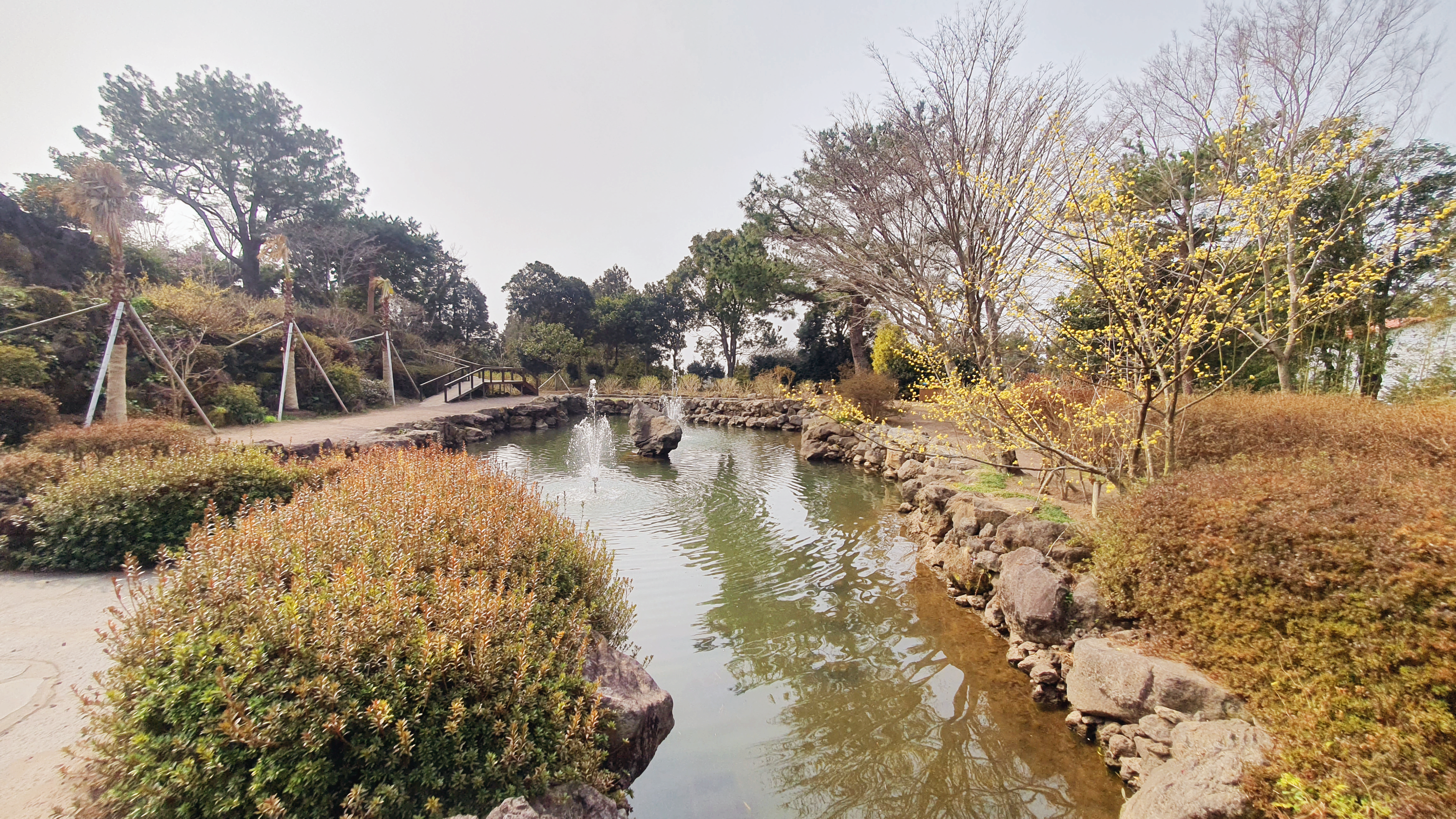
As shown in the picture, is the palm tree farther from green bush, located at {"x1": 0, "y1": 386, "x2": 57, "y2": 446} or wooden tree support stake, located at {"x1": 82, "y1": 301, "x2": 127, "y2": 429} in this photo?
green bush, located at {"x1": 0, "y1": 386, "x2": 57, "y2": 446}

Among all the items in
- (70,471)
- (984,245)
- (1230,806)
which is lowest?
(1230,806)

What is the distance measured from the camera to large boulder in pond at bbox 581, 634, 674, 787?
9.66 feet

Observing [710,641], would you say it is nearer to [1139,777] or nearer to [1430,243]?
[1139,777]

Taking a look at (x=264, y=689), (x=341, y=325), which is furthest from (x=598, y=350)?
(x=264, y=689)

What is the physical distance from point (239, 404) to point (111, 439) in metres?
6.53

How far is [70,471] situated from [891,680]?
26.3 ft

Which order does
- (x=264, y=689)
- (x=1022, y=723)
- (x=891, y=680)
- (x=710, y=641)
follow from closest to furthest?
(x=264, y=689), (x=1022, y=723), (x=891, y=680), (x=710, y=641)

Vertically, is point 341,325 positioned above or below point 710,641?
above

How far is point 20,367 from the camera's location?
8.66 metres

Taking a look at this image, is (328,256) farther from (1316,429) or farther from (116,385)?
(1316,429)

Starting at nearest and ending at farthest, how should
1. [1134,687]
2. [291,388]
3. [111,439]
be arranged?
[1134,687]
[111,439]
[291,388]

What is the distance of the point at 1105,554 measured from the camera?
4.53 m

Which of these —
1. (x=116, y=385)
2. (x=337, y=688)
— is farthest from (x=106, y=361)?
(x=337, y=688)

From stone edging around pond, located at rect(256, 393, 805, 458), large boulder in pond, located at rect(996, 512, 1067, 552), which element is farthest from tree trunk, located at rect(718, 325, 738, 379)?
large boulder in pond, located at rect(996, 512, 1067, 552)
